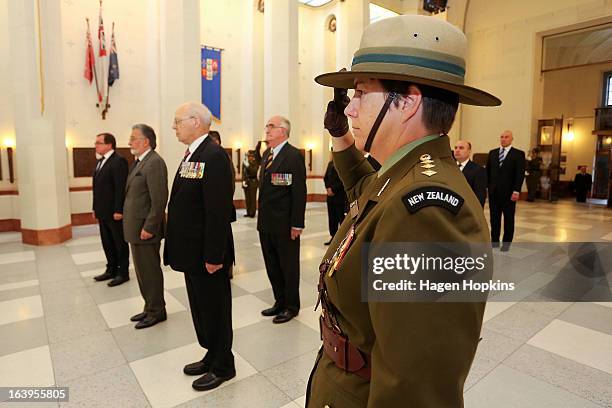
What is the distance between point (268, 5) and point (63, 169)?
5524mm

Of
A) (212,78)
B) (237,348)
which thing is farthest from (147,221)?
(212,78)

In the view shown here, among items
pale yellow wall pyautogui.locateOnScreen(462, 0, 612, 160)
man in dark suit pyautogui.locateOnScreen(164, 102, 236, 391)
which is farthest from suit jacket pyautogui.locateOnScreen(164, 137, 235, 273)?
pale yellow wall pyautogui.locateOnScreen(462, 0, 612, 160)

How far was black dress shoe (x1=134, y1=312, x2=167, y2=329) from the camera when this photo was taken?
319cm

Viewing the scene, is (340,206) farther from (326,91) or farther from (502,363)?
(326,91)

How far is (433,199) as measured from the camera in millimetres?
750

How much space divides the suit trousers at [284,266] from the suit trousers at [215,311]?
0.97m

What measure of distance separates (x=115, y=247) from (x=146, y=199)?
167 centimetres

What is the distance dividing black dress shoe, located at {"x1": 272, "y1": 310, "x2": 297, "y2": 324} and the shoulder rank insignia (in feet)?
8.77

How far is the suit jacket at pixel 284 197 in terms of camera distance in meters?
3.29

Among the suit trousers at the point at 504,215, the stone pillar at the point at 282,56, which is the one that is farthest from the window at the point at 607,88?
the stone pillar at the point at 282,56

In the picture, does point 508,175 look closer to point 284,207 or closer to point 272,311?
point 284,207

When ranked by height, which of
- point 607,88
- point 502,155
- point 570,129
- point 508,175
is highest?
point 607,88

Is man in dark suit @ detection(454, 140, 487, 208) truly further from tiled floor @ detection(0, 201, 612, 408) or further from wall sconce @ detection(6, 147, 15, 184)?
wall sconce @ detection(6, 147, 15, 184)

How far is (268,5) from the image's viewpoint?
866cm
